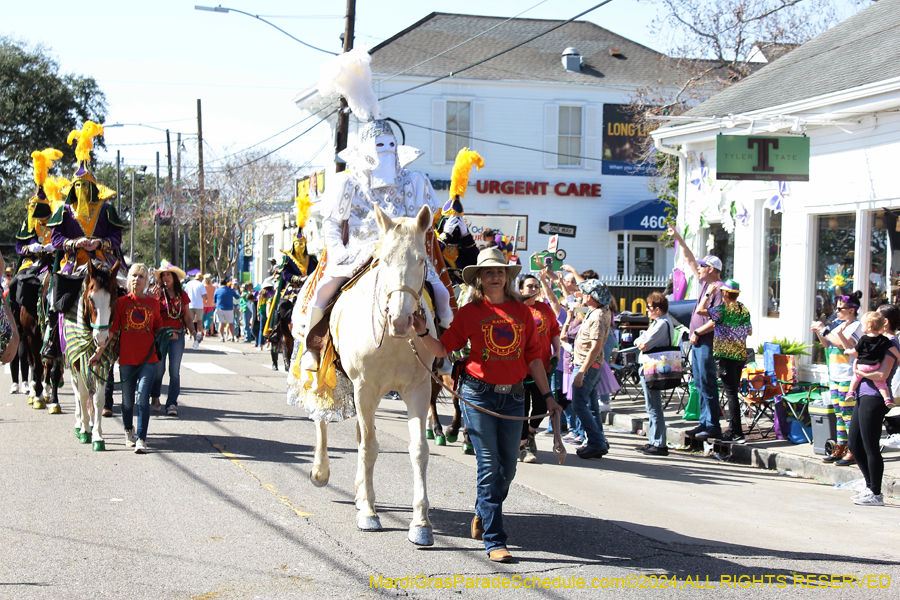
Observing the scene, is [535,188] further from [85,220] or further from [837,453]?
[837,453]

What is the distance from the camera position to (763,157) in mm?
12727

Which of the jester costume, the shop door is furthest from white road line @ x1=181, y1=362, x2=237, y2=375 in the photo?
the shop door

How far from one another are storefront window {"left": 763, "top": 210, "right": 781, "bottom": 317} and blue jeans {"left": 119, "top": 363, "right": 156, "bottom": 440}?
9.64 m

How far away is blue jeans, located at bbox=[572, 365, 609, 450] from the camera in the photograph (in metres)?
9.90

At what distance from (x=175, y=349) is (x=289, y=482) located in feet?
15.7

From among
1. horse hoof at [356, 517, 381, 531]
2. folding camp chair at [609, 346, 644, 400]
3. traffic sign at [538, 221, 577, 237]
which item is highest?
traffic sign at [538, 221, 577, 237]

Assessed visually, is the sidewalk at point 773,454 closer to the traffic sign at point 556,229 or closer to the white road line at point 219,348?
the traffic sign at point 556,229

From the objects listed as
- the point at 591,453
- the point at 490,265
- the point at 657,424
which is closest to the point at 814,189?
the point at 657,424

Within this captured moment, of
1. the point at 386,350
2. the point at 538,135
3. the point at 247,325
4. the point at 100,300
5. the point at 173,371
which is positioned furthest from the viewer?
the point at 538,135

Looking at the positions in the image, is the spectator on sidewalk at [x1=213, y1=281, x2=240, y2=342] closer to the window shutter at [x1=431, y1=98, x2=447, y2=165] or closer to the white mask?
the window shutter at [x1=431, y1=98, x2=447, y2=165]

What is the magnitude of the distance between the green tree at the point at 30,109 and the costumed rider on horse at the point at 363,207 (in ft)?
111

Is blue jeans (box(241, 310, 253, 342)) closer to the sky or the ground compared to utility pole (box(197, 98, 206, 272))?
closer to the ground

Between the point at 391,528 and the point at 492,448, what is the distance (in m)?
1.13

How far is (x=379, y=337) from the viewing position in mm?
6137
